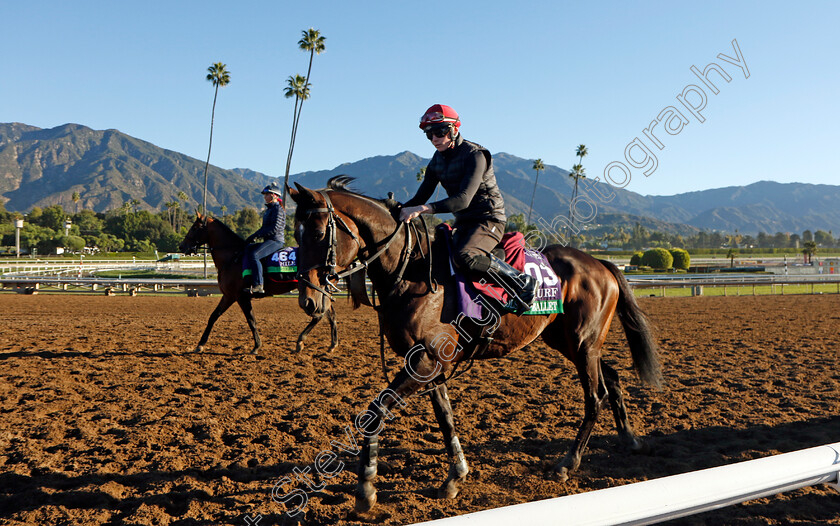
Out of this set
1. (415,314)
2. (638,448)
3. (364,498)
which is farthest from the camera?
(638,448)

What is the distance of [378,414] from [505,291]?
1.52 meters

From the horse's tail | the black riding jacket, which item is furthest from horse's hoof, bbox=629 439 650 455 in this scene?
the black riding jacket

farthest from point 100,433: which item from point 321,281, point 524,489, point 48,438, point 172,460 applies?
point 524,489

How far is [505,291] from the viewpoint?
465 cm

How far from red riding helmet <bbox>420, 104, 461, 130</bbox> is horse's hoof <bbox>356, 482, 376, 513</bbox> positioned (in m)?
2.92

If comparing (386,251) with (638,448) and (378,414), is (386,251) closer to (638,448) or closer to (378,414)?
(378,414)

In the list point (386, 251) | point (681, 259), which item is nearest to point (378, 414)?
point (386, 251)

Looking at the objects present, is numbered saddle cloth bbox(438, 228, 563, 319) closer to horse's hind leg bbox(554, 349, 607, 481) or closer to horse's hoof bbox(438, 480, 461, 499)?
horse's hind leg bbox(554, 349, 607, 481)

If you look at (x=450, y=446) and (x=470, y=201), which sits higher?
(x=470, y=201)

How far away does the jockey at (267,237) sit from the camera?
393 inches

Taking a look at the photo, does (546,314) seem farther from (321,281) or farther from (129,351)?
(129,351)

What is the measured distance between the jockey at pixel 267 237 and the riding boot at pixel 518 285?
6496 millimetres

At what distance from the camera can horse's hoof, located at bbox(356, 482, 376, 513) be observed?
12.8 ft

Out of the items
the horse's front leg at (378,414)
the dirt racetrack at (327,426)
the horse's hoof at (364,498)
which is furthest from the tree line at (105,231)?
the horse's hoof at (364,498)
